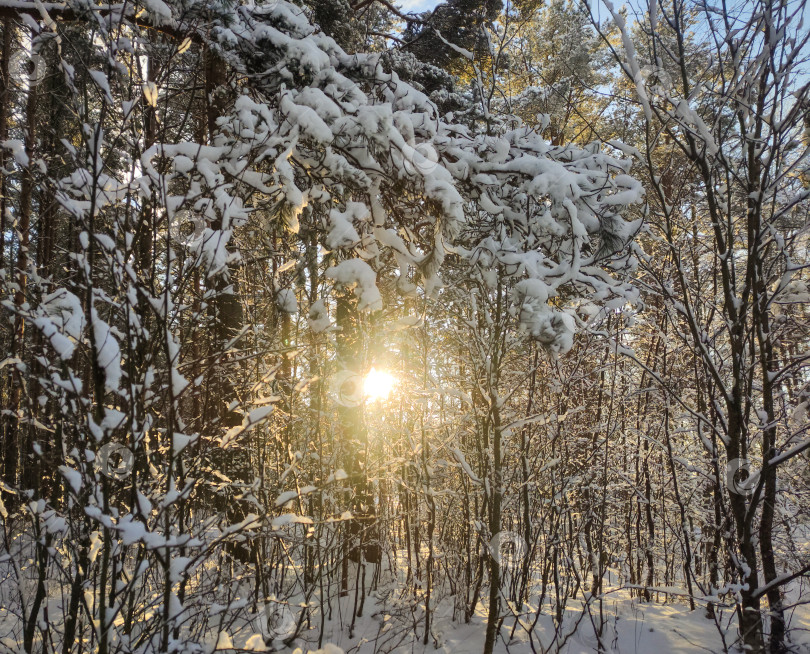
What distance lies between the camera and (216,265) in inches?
77.3

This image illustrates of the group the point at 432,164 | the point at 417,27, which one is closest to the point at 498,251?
the point at 432,164

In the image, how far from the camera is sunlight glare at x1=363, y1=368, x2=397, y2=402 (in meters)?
5.07

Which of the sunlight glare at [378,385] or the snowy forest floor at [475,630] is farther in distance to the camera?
the sunlight glare at [378,385]

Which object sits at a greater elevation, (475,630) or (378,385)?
(378,385)

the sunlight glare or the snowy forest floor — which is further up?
the sunlight glare

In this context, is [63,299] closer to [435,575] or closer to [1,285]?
[1,285]

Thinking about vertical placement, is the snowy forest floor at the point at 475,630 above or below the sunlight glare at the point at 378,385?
below

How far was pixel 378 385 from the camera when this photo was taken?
5527 mm

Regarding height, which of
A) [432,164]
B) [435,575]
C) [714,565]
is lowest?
[435,575]

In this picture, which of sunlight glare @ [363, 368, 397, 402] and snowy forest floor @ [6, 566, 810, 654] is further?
sunlight glare @ [363, 368, 397, 402]

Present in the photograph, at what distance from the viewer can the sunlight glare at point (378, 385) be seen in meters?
5.07

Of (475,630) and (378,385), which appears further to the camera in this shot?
(378,385)

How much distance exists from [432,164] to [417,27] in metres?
6.37

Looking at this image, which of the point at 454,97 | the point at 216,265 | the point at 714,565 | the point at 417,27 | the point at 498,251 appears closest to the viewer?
the point at 216,265
